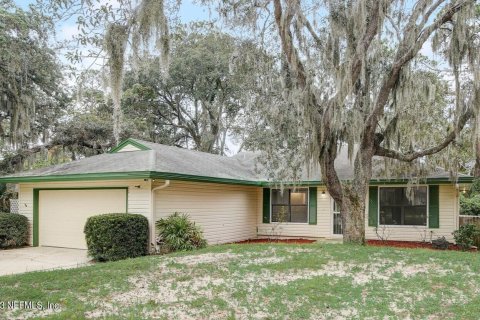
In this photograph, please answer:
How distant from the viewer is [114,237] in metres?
8.99

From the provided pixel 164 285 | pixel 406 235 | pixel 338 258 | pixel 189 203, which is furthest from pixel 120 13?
pixel 406 235

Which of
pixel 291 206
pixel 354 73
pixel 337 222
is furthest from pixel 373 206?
pixel 354 73

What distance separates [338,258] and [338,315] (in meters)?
3.00

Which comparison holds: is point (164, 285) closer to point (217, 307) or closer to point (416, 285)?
point (217, 307)

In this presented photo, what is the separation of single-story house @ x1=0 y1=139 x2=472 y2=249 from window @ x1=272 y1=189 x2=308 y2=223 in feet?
0.11

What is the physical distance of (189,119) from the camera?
2572 cm

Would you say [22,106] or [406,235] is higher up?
[22,106]

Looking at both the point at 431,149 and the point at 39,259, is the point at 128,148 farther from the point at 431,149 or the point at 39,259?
the point at 431,149

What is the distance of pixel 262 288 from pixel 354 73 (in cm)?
547

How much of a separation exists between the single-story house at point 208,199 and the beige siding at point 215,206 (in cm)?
3

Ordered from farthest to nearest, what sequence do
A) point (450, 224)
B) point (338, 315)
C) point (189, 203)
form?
point (450, 224) < point (189, 203) < point (338, 315)

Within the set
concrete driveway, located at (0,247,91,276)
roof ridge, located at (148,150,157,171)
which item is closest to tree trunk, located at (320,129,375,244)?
roof ridge, located at (148,150,157,171)

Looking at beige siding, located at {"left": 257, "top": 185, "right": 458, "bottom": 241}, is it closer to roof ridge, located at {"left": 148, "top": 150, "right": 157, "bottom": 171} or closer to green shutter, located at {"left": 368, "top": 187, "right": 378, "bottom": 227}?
green shutter, located at {"left": 368, "top": 187, "right": 378, "bottom": 227}

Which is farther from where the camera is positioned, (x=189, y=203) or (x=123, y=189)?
(x=189, y=203)
